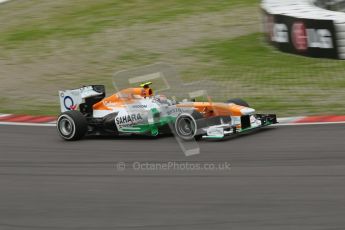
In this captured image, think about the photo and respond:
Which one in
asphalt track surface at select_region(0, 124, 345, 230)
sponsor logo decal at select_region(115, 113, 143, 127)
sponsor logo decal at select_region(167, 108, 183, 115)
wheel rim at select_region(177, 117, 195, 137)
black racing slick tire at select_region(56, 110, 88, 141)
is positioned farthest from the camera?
black racing slick tire at select_region(56, 110, 88, 141)

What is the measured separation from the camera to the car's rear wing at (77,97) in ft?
39.7

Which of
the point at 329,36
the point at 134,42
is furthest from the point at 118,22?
the point at 329,36

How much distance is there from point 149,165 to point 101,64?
8817 millimetres

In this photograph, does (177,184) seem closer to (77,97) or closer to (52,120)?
(77,97)

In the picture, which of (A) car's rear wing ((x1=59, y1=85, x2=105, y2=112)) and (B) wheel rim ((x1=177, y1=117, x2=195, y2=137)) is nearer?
(B) wheel rim ((x1=177, y1=117, x2=195, y2=137))

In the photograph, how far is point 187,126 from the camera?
11.0 meters

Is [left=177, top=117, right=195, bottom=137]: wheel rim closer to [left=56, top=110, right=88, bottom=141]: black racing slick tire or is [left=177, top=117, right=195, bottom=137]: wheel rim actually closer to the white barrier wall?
[left=56, top=110, right=88, bottom=141]: black racing slick tire

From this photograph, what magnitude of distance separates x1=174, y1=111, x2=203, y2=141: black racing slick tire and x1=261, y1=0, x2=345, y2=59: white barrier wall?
633 cm

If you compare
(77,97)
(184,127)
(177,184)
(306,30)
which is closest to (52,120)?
(77,97)

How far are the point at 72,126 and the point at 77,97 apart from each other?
65 centimetres

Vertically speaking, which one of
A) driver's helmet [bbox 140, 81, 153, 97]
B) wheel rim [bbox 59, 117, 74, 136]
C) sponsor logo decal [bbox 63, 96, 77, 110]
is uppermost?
driver's helmet [bbox 140, 81, 153, 97]

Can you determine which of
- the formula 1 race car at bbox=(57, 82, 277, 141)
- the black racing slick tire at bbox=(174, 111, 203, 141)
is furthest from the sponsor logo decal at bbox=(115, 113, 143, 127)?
the black racing slick tire at bbox=(174, 111, 203, 141)

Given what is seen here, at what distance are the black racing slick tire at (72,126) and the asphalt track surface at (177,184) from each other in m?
0.13

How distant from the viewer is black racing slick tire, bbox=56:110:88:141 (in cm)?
1161
